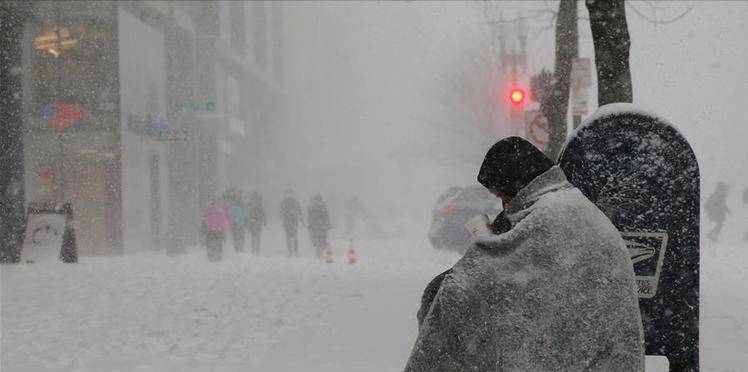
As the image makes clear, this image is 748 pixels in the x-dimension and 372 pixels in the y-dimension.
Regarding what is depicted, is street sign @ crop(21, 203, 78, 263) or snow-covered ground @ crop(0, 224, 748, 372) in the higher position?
street sign @ crop(21, 203, 78, 263)

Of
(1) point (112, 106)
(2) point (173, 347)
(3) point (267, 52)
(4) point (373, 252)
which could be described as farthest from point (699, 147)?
(2) point (173, 347)

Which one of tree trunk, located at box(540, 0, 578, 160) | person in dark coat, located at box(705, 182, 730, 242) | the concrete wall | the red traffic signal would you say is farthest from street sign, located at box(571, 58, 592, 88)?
the concrete wall

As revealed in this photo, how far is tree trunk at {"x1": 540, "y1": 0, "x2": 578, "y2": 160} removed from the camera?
13805mm

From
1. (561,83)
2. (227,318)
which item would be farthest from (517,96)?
(227,318)

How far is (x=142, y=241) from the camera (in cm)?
2619

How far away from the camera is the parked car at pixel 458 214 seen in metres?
21.6

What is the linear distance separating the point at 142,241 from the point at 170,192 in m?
4.08

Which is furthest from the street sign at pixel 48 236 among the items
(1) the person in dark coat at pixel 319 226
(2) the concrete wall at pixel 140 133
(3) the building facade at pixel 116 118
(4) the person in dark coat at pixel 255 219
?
(4) the person in dark coat at pixel 255 219

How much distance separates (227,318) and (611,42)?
5.18 metres

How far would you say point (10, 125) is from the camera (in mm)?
17609

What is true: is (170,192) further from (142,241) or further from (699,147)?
(699,147)

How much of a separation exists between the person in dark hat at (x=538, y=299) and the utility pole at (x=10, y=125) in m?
15.3

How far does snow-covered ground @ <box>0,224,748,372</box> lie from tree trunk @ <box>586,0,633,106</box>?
2.28 m

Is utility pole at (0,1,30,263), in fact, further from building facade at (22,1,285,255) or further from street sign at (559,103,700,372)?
street sign at (559,103,700,372)
